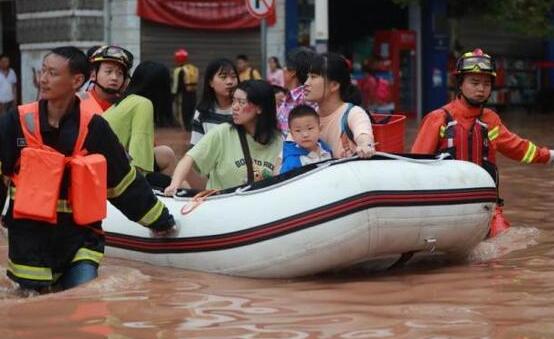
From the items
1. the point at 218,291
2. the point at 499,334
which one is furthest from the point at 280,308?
the point at 499,334

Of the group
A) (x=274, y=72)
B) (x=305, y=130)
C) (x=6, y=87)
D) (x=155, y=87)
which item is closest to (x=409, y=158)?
(x=305, y=130)

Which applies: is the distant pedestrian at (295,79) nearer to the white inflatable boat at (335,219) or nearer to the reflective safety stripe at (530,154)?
the white inflatable boat at (335,219)

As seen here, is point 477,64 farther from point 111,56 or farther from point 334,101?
point 111,56

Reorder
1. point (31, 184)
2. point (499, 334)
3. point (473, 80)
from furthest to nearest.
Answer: point (473, 80) < point (31, 184) < point (499, 334)

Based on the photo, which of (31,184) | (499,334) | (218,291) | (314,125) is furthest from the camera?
(314,125)

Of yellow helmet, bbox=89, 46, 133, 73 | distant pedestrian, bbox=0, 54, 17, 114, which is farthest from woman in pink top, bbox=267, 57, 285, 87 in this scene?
yellow helmet, bbox=89, 46, 133, 73

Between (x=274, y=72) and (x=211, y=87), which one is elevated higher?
(x=211, y=87)

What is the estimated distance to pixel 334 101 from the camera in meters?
7.43

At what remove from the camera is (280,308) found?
19.9 feet

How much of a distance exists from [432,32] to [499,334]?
77.7 ft

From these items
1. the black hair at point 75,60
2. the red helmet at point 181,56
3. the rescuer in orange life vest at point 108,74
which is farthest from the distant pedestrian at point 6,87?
the black hair at point 75,60

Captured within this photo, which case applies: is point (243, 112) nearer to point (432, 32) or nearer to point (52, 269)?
point (52, 269)

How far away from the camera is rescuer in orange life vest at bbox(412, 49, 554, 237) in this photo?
8023mm

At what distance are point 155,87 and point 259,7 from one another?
795cm
